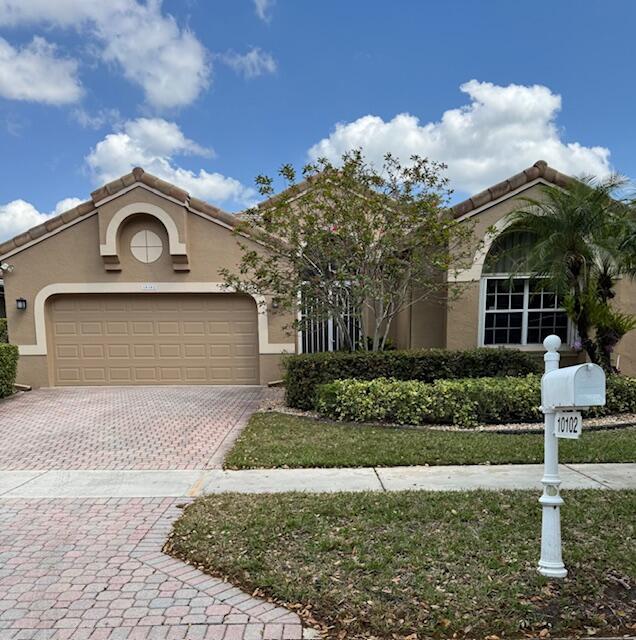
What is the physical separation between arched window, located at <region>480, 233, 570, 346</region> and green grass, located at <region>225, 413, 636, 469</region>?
14.8 feet

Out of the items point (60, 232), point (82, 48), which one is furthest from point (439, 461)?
point (82, 48)

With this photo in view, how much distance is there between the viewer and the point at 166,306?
1214 centimetres

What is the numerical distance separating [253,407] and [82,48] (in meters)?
9.22

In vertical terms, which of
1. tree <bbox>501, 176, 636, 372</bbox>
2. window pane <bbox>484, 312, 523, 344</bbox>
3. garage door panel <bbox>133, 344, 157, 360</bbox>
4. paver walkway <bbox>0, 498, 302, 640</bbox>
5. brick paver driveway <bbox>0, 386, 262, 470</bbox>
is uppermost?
tree <bbox>501, 176, 636, 372</bbox>

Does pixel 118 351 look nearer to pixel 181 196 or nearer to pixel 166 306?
pixel 166 306

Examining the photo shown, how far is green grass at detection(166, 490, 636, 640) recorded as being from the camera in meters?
2.74

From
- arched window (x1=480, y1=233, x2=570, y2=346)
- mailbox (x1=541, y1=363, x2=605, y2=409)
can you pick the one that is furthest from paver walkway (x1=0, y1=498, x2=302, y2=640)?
arched window (x1=480, y1=233, x2=570, y2=346)

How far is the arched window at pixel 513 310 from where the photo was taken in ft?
37.6

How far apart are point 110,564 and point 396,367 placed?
6179 millimetres

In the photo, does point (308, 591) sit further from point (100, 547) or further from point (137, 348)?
point (137, 348)

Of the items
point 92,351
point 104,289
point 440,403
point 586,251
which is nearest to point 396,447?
point 440,403

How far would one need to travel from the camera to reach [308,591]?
9.86 ft

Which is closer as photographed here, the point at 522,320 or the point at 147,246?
the point at 522,320

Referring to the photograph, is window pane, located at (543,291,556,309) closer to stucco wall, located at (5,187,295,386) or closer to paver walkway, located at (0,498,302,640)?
stucco wall, located at (5,187,295,386)
